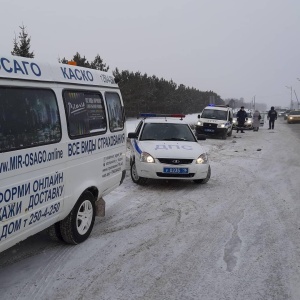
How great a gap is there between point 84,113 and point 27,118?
49.2 inches

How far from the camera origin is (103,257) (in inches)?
183

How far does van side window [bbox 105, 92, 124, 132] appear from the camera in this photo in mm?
5820

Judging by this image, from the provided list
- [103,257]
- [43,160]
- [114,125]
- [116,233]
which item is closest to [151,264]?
[103,257]

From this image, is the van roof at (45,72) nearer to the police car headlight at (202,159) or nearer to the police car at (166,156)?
the police car at (166,156)

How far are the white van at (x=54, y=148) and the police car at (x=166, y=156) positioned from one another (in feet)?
7.74

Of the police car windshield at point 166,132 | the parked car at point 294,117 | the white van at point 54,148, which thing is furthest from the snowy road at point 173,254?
the parked car at point 294,117

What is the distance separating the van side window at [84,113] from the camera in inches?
183

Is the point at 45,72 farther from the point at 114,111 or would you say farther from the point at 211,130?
the point at 211,130

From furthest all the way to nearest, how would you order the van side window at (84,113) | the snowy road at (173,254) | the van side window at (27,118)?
the van side window at (84,113)
the snowy road at (173,254)
the van side window at (27,118)

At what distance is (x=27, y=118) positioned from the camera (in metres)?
3.82

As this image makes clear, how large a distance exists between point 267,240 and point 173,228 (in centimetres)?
137

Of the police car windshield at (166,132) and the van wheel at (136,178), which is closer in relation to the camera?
the van wheel at (136,178)

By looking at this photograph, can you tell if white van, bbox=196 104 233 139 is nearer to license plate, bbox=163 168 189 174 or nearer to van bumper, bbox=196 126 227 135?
van bumper, bbox=196 126 227 135

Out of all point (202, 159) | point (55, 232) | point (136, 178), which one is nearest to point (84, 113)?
point (55, 232)
